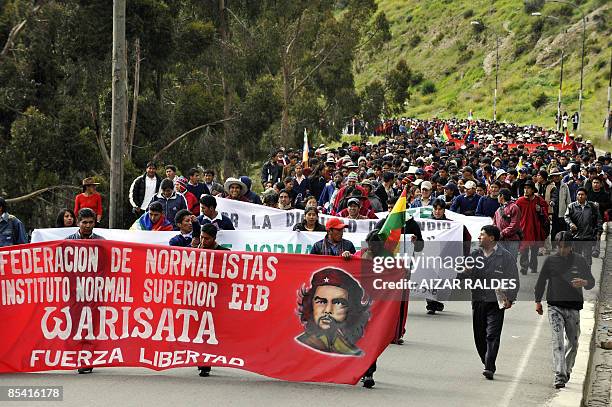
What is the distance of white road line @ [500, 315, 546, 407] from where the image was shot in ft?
31.7

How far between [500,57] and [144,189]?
103 meters

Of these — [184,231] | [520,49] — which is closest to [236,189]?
[184,231]

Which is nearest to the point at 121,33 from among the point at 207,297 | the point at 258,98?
the point at 207,297

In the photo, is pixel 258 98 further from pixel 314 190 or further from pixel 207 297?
pixel 207 297

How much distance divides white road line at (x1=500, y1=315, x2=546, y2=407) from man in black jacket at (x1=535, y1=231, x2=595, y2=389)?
420mm

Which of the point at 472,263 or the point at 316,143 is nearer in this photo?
the point at 472,263

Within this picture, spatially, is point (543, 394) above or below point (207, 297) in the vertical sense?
below

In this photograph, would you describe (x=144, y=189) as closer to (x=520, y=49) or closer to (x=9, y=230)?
(x=9, y=230)

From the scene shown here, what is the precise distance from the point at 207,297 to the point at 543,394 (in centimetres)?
312

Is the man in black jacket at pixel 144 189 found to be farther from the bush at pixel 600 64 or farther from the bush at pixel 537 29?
the bush at pixel 537 29

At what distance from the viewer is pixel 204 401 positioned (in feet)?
29.9

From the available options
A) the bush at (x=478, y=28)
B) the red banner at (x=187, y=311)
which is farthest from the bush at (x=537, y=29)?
the red banner at (x=187, y=311)

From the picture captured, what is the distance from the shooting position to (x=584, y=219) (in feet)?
57.4

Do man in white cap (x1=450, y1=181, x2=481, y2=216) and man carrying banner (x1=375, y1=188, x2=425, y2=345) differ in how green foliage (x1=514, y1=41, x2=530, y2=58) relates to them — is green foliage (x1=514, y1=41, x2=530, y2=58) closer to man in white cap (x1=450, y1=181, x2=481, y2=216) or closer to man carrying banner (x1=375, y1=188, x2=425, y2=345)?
man in white cap (x1=450, y1=181, x2=481, y2=216)
